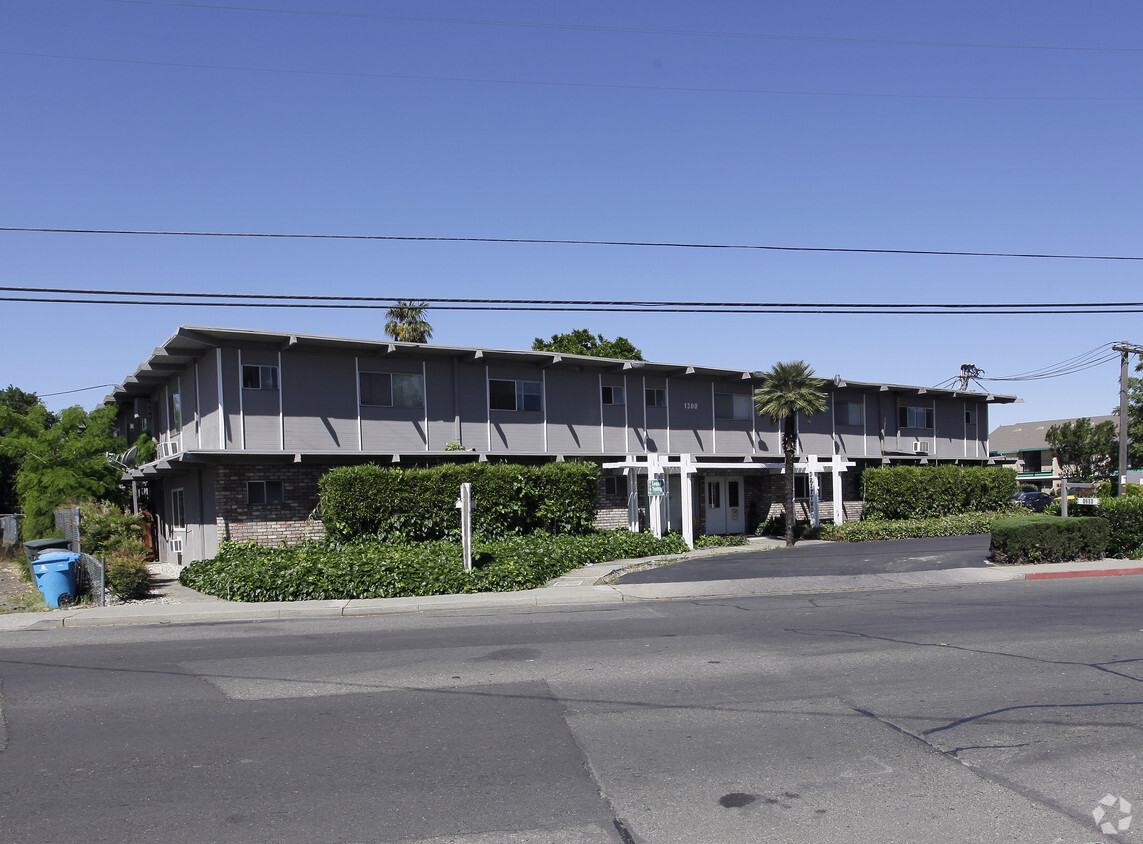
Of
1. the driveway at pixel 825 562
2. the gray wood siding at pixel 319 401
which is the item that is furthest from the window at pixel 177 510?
the driveway at pixel 825 562

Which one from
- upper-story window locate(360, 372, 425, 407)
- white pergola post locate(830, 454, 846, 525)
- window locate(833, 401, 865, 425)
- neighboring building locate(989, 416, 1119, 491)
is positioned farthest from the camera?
neighboring building locate(989, 416, 1119, 491)

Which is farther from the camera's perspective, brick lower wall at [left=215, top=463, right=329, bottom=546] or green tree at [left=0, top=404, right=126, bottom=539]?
green tree at [left=0, top=404, right=126, bottom=539]

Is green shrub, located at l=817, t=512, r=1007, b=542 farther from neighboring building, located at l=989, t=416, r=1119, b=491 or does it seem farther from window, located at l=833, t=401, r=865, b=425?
neighboring building, located at l=989, t=416, r=1119, b=491

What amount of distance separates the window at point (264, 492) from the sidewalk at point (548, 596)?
284cm

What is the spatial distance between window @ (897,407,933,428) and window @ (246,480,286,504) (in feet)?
79.0

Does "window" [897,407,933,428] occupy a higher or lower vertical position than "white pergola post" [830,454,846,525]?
higher

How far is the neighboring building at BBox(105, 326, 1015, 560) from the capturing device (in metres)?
22.5

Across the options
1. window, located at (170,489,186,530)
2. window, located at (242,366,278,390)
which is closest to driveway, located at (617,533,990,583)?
window, located at (242,366,278,390)

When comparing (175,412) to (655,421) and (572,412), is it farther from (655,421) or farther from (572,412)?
(655,421)

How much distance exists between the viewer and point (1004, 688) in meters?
8.31

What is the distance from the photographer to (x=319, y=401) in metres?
23.5

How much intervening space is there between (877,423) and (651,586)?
66.5 feet

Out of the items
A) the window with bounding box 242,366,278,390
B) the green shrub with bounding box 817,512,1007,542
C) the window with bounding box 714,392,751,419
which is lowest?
the green shrub with bounding box 817,512,1007,542

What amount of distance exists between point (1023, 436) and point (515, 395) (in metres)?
61.3
